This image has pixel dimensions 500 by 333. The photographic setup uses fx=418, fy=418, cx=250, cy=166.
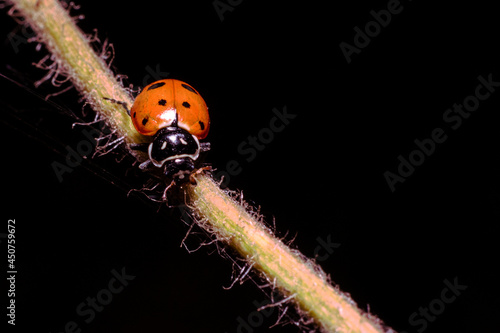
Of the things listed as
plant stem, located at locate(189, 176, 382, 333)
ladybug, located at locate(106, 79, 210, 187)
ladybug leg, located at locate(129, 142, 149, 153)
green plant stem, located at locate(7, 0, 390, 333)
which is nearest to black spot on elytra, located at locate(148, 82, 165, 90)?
ladybug, located at locate(106, 79, 210, 187)

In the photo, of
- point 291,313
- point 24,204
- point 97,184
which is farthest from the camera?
point 97,184

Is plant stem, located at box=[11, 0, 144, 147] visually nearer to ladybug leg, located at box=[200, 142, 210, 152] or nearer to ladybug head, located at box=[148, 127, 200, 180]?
ladybug head, located at box=[148, 127, 200, 180]

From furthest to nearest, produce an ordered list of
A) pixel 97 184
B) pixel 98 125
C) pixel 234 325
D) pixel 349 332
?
pixel 234 325 < pixel 97 184 < pixel 98 125 < pixel 349 332

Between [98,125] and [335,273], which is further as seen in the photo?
[335,273]

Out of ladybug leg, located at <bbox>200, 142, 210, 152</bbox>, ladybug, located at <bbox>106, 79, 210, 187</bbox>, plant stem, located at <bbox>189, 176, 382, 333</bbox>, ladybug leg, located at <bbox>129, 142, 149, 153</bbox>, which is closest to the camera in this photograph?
plant stem, located at <bbox>189, 176, 382, 333</bbox>

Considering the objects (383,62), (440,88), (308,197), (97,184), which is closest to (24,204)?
(97,184)

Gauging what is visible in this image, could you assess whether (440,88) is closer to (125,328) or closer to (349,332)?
(349,332)

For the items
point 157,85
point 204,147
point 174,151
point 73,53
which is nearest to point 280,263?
point 73,53
